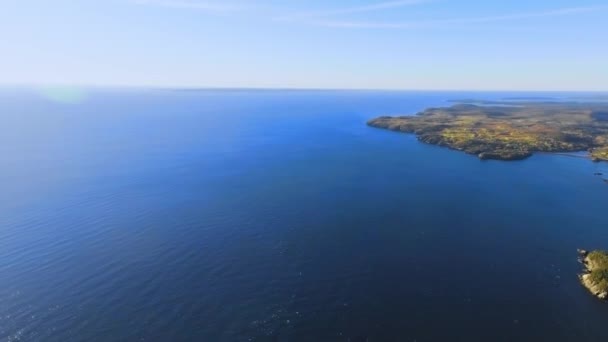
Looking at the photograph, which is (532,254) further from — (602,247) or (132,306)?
(132,306)

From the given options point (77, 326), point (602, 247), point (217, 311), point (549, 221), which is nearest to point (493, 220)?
point (549, 221)

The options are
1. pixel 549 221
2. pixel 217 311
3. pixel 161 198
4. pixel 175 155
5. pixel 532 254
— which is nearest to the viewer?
pixel 217 311

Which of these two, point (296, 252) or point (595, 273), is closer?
point (595, 273)

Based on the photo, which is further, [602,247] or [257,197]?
[257,197]

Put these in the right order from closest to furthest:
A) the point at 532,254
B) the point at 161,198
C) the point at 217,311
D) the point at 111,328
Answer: the point at 111,328 < the point at 217,311 < the point at 532,254 < the point at 161,198

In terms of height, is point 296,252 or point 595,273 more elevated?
point 595,273
